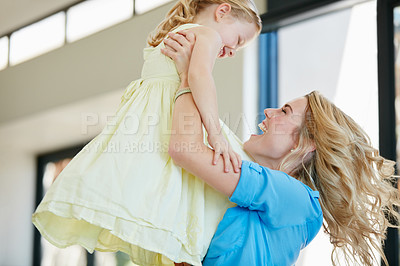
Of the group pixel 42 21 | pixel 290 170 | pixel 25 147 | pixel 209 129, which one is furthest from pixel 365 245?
pixel 25 147

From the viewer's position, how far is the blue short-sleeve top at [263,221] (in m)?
1.45

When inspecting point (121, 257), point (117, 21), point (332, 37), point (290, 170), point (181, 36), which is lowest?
point (121, 257)

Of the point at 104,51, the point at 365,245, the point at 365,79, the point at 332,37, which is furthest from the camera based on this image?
the point at 104,51

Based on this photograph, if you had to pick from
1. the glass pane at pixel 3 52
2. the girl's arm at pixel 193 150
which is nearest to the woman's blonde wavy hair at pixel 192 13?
the girl's arm at pixel 193 150

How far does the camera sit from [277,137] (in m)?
1.70

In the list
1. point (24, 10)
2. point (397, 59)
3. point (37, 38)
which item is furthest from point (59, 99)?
point (397, 59)

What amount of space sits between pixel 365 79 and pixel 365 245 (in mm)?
1367

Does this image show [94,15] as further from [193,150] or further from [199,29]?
[193,150]

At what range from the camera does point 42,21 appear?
4684 millimetres

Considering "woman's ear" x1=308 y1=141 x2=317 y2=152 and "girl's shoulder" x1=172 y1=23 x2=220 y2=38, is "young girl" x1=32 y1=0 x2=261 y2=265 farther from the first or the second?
"woman's ear" x1=308 y1=141 x2=317 y2=152

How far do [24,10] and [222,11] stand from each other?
332 centimetres

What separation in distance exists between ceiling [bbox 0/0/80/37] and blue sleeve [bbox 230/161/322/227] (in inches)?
130

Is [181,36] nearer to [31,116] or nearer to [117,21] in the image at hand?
[117,21]

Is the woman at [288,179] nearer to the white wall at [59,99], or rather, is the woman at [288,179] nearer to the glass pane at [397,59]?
the glass pane at [397,59]
